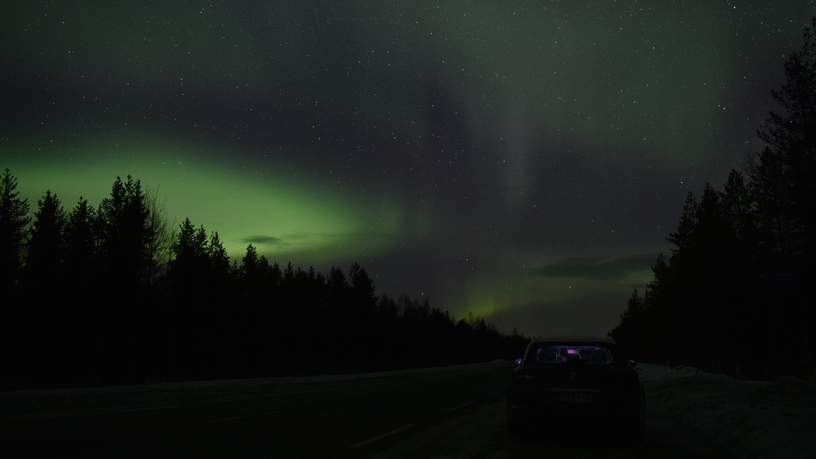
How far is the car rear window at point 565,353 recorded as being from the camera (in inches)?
392

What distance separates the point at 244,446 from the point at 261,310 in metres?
77.2

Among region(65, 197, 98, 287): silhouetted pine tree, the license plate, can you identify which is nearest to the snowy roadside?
Answer: the license plate

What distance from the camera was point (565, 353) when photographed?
405 inches

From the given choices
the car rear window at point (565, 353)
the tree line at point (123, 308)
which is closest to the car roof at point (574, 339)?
the car rear window at point (565, 353)

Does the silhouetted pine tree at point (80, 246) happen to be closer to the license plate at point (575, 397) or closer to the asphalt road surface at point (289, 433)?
the asphalt road surface at point (289, 433)

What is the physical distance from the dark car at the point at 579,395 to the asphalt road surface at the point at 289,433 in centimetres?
34

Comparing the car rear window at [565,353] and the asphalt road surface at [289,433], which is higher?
the car rear window at [565,353]

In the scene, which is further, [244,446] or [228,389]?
[228,389]

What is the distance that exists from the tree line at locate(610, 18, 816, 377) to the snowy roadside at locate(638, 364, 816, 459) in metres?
3.73

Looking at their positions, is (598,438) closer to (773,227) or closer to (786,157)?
(786,157)

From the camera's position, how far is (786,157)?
33.0 m

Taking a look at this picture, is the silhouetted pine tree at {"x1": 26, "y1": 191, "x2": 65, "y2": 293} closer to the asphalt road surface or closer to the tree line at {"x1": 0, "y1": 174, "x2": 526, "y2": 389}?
the tree line at {"x1": 0, "y1": 174, "x2": 526, "y2": 389}

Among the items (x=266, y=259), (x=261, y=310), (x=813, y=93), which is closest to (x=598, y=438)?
(x=813, y=93)

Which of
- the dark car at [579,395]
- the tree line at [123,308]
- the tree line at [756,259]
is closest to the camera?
the dark car at [579,395]
